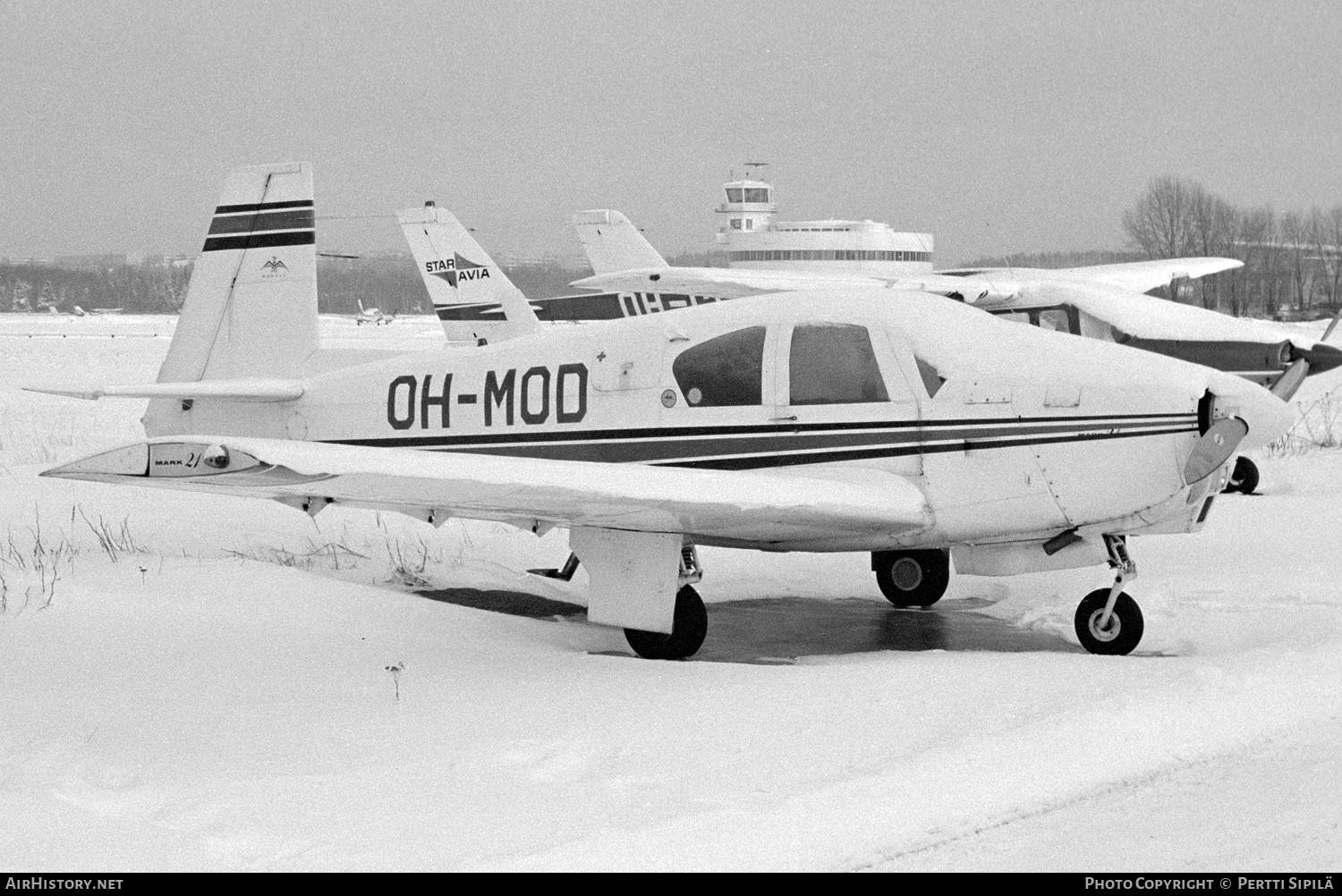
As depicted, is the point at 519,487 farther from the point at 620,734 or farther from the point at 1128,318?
the point at 1128,318

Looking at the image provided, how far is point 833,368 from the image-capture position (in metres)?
7.52

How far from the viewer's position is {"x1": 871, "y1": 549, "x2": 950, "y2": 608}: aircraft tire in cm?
890

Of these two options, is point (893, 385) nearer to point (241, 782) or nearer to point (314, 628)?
point (314, 628)

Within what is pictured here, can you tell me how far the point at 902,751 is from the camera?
4859 mm

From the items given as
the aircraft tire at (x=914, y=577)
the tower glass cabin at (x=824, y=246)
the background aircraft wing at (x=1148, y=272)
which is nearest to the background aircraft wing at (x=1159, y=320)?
the aircraft tire at (x=914, y=577)

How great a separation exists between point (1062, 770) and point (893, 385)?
122 inches

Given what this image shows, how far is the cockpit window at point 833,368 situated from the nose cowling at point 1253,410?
5.40ft

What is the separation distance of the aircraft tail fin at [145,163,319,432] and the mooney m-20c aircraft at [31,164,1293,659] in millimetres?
978

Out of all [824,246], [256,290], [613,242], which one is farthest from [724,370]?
[824,246]

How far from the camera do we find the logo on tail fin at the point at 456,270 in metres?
19.7

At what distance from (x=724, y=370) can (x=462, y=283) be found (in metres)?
12.6

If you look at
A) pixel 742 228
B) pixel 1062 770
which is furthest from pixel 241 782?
pixel 742 228

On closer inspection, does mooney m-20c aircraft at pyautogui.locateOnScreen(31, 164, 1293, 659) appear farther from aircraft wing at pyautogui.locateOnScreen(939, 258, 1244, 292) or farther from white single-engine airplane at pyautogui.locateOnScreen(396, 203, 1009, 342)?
aircraft wing at pyautogui.locateOnScreen(939, 258, 1244, 292)

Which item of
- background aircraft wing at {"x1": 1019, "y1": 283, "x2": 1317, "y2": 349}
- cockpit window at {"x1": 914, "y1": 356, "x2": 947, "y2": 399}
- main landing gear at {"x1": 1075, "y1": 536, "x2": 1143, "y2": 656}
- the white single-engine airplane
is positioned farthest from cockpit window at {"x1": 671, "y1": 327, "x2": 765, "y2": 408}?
the white single-engine airplane
